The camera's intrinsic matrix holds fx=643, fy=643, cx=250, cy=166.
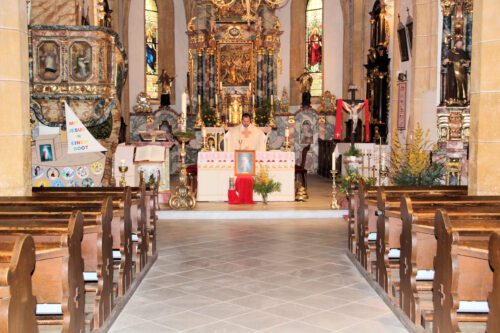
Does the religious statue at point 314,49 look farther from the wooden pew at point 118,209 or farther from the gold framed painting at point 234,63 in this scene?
the wooden pew at point 118,209

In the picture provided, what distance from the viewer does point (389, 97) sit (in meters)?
17.0

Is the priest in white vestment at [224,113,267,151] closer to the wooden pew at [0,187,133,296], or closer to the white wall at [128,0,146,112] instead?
the wooden pew at [0,187,133,296]

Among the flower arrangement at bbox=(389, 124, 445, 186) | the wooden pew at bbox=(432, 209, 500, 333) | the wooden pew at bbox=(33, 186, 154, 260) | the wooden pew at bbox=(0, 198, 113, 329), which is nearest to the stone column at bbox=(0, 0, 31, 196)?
the wooden pew at bbox=(33, 186, 154, 260)

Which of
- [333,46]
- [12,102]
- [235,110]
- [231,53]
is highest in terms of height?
[333,46]

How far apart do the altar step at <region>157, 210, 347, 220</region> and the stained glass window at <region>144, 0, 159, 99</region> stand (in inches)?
486

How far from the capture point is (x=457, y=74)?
11117 mm

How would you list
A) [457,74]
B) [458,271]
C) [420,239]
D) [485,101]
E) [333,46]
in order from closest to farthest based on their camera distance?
[458,271] → [420,239] → [485,101] → [457,74] → [333,46]

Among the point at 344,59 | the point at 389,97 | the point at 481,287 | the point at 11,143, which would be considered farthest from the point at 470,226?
the point at 344,59

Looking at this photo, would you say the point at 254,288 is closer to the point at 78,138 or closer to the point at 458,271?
the point at 458,271

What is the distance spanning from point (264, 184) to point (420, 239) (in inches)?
289

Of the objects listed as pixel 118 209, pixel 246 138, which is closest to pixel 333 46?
pixel 246 138

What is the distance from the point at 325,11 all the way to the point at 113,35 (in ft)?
48.6

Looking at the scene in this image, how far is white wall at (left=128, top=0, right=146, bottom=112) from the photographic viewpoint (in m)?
23.0

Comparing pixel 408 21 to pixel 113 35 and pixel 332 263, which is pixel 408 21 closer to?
pixel 113 35
